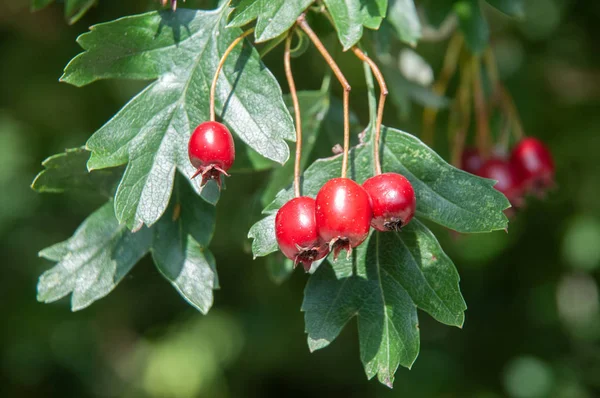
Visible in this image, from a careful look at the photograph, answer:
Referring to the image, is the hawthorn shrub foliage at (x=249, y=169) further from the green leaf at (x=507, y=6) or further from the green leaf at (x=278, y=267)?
the green leaf at (x=507, y=6)

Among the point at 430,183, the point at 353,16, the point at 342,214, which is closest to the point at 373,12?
the point at 353,16

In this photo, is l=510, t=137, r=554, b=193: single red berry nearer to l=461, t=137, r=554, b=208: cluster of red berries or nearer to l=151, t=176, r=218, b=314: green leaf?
l=461, t=137, r=554, b=208: cluster of red berries

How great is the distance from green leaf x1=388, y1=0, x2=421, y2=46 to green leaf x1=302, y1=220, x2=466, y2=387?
51 centimetres

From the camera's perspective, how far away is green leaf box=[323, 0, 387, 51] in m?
1.25

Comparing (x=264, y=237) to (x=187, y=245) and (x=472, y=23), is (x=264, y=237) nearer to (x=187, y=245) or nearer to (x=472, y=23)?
(x=187, y=245)

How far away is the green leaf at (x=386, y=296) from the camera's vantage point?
4.00ft

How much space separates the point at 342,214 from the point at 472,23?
0.92m

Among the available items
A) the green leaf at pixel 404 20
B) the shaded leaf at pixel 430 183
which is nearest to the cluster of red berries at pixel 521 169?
the green leaf at pixel 404 20

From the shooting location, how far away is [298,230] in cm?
105

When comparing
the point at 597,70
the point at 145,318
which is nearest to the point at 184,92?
the point at 597,70

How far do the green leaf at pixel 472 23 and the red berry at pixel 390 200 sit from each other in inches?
30.7

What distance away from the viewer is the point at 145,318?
4.20 metres

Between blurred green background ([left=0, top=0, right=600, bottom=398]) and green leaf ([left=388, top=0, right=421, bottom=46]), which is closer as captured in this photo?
green leaf ([left=388, top=0, right=421, bottom=46])

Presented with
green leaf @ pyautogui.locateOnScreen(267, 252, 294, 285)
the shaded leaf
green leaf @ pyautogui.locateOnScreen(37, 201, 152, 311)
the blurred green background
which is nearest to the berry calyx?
the shaded leaf
